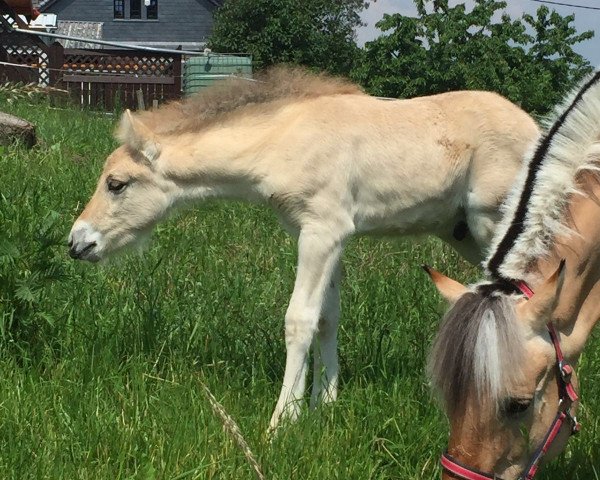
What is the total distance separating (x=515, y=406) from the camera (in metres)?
3.17

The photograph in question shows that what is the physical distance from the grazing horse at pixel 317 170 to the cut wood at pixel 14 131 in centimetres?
540

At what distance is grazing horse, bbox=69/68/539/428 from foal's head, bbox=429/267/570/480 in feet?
5.67

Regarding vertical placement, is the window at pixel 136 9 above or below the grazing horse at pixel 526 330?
below

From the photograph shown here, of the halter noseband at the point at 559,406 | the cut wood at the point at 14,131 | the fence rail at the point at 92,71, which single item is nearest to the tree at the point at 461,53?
the fence rail at the point at 92,71

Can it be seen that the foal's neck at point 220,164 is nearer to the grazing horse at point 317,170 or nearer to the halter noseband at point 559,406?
the grazing horse at point 317,170

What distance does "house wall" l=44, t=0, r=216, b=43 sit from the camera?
54.9 m

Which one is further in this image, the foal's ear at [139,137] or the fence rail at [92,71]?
the fence rail at [92,71]

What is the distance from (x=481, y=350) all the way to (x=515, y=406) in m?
0.23

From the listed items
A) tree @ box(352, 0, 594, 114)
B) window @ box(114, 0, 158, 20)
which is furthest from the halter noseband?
window @ box(114, 0, 158, 20)

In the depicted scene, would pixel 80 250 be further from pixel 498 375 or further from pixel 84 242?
pixel 498 375

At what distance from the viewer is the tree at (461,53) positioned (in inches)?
1215

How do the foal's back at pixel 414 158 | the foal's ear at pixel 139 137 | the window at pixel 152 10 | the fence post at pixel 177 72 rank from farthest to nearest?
the window at pixel 152 10
the fence post at pixel 177 72
the foal's ear at pixel 139 137
the foal's back at pixel 414 158

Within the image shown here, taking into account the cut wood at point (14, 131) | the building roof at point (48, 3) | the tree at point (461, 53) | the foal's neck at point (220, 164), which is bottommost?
the building roof at point (48, 3)

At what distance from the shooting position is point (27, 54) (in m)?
21.8
